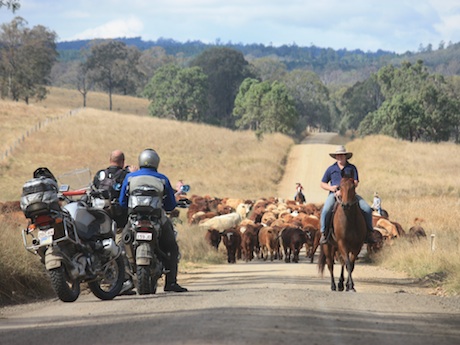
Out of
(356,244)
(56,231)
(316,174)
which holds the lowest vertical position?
(316,174)

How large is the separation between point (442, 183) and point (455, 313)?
4415 cm

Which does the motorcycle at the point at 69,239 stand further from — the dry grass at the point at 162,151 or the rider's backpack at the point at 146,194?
the dry grass at the point at 162,151

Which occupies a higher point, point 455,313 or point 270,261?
point 455,313

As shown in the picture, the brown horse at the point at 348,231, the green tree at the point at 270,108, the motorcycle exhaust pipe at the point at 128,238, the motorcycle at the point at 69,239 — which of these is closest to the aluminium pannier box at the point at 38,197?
the motorcycle at the point at 69,239

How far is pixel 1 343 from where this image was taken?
24.6 ft

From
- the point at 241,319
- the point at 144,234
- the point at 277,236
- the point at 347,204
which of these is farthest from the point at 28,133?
the point at 241,319

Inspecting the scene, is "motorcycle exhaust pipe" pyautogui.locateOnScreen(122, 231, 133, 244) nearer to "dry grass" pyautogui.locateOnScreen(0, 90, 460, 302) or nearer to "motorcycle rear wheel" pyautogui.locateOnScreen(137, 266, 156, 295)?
"motorcycle rear wheel" pyautogui.locateOnScreen(137, 266, 156, 295)

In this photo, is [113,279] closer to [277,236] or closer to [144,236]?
[144,236]

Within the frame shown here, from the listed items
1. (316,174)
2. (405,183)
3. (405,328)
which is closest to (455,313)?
(405,328)

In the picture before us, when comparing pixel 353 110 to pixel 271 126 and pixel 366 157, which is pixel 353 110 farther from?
pixel 366 157

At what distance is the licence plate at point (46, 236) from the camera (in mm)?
9742

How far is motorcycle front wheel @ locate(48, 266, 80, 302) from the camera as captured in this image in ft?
32.3

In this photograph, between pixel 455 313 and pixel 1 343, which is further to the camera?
pixel 455 313

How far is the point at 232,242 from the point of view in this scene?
24344 mm
